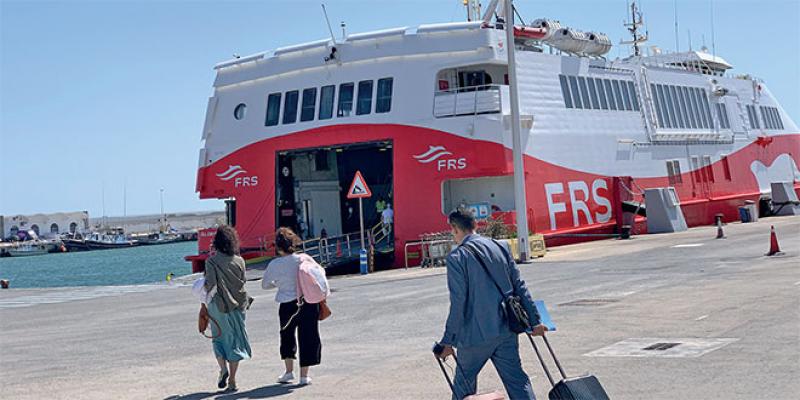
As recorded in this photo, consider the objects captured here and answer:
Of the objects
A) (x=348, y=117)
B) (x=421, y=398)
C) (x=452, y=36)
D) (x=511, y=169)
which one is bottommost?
(x=421, y=398)

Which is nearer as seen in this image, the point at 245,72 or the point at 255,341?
the point at 255,341

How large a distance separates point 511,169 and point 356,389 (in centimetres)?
2013

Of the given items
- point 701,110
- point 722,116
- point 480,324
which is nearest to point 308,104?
point 701,110

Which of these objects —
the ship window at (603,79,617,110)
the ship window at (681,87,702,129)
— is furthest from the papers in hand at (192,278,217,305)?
the ship window at (681,87,702,129)

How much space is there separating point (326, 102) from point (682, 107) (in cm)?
1759

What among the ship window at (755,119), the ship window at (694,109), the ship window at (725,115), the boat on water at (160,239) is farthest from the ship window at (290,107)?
the boat on water at (160,239)

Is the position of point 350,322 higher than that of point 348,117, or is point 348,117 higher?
point 348,117

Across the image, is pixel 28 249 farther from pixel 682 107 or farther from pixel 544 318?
pixel 544 318

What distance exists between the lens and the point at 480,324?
7336mm

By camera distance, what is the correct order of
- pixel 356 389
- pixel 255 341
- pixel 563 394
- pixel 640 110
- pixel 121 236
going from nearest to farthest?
1. pixel 563 394
2. pixel 356 389
3. pixel 255 341
4. pixel 640 110
5. pixel 121 236

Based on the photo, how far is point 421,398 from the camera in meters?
9.30

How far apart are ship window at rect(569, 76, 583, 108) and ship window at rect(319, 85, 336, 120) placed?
8.37 metres

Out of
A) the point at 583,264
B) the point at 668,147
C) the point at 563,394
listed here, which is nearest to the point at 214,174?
the point at 583,264

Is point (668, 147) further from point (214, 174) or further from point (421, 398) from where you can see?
point (421, 398)
